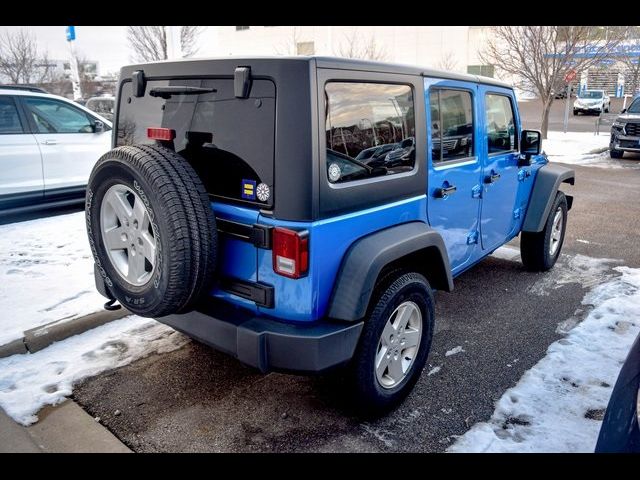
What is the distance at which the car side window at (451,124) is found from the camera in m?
3.22

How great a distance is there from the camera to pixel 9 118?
22.1 ft

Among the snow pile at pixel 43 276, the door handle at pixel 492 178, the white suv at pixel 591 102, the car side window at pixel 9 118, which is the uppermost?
the white suv at pixel 591 102

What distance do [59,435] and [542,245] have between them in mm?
4379

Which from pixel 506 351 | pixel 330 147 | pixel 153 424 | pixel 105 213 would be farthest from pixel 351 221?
pixel 506 351

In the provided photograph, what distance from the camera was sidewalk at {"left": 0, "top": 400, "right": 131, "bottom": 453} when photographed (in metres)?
2.60

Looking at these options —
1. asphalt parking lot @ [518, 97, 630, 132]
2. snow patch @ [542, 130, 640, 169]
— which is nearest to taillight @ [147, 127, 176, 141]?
snow patch @ [542, 130, 640, 169]

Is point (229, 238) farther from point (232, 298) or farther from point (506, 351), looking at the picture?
point (506, 351)

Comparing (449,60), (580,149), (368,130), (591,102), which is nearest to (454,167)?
(368,130)

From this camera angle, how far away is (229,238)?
2.63 metres

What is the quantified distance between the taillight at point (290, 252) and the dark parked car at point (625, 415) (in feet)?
4.44

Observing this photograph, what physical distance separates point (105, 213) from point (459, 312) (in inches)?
114

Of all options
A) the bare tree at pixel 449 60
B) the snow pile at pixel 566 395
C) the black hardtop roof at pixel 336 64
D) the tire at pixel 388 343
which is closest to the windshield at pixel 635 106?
the snow pile at pixel 566 395

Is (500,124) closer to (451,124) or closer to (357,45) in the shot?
(451,124)

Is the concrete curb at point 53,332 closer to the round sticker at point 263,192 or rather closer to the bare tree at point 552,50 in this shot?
the round sticker at point 263,192
